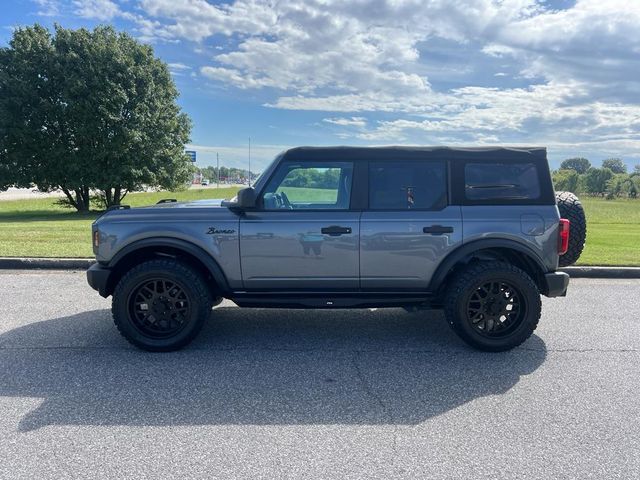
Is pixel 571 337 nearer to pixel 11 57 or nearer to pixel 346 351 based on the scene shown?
pixel 346 351

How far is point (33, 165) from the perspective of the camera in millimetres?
21891

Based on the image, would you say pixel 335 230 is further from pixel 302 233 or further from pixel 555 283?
pixel 555 283

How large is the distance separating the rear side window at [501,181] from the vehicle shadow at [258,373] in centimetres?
148

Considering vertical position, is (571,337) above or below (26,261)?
below

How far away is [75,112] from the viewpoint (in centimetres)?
2073

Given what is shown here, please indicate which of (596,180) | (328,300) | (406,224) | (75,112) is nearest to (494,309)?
(406,224)

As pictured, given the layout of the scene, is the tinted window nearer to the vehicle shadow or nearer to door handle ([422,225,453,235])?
door handle ([422,225,453,235])

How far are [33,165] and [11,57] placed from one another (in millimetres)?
5250

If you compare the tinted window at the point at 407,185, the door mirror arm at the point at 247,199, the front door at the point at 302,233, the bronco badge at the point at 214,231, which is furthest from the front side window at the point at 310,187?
the bronco badge at the point at 214,231

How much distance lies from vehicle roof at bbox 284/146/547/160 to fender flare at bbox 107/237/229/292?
1.22 m

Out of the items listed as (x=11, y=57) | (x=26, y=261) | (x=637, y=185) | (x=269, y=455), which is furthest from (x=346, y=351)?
(x=637, y=185)

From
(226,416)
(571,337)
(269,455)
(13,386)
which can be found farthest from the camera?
(571,337)

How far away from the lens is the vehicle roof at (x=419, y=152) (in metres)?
4.09

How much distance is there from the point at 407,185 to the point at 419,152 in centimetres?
34
